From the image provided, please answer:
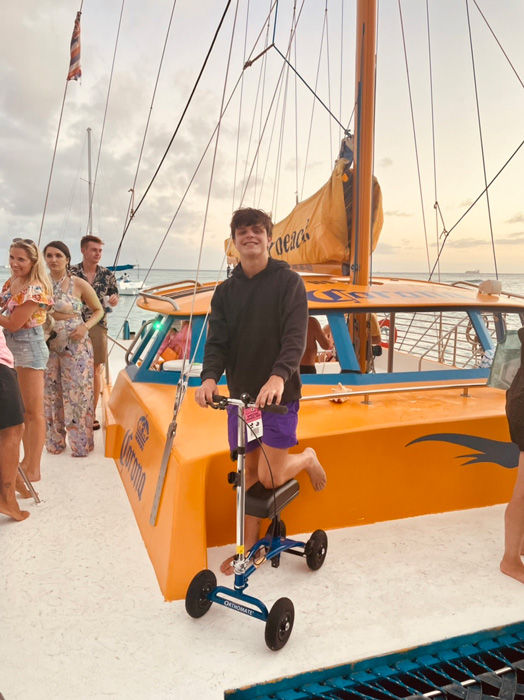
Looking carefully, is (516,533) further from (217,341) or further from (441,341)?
(441,341)

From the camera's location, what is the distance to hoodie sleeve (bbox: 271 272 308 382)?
2.10 meters

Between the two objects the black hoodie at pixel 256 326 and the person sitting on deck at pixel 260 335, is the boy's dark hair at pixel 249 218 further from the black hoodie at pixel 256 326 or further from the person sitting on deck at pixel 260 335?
the black hoodie at pixel 256 326

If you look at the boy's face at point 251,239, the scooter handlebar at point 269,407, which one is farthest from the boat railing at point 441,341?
the scooter handlebar at point 269,407

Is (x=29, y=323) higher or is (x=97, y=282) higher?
(x=97, y=282)

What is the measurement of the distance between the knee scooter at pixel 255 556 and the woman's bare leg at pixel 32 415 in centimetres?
206

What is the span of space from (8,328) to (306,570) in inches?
98.7

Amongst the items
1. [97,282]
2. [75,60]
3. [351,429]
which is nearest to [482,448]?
[351,429]

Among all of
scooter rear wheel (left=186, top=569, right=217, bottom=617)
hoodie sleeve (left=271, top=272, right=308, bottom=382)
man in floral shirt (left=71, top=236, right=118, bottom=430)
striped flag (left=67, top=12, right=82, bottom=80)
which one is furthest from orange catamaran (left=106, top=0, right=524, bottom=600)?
striped flag (left=67, top=12, right=82, bottom=80)

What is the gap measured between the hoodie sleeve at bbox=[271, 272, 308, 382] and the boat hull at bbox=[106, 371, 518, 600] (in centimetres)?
65

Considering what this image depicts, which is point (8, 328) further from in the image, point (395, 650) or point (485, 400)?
point (485, 400)

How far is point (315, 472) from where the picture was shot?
257 centimetres

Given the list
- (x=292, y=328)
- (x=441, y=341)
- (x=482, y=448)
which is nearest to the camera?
(x=292, y=328)

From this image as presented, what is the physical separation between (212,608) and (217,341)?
1233 millimetres

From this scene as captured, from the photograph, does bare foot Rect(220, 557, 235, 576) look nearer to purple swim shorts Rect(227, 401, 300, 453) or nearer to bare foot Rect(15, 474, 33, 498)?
purple swim shorts Rect(227, 401, 300, 453)
